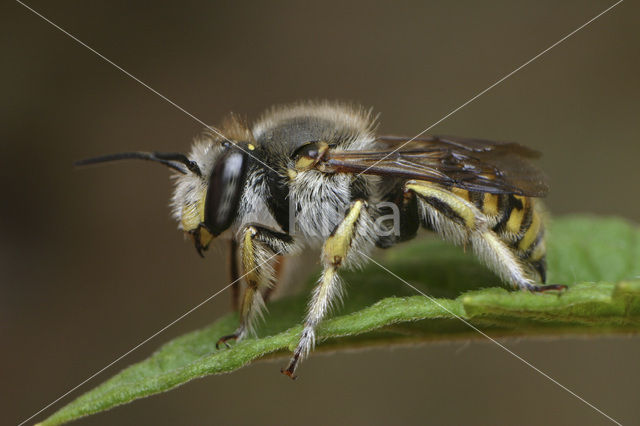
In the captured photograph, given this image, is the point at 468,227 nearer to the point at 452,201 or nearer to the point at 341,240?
the point at 452,201

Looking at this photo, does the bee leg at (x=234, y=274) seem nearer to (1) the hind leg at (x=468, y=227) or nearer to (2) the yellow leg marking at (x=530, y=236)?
(1) the hind leg at (x=468, y=227)

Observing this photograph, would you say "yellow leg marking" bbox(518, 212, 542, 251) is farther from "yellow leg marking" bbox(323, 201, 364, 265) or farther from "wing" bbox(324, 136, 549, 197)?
"yellow leg marking" bbox(323, 201, 364, 265)

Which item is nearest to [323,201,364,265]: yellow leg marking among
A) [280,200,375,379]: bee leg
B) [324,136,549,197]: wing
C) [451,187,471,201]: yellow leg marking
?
[280,200,375,379]: bee leg

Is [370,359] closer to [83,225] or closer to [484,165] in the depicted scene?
[83,225]

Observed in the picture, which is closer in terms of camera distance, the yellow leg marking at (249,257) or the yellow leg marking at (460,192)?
the yellow leg marking at (249,257)

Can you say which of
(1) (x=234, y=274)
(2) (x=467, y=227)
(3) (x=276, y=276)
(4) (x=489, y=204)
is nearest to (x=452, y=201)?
(2) (x=467, y=227)

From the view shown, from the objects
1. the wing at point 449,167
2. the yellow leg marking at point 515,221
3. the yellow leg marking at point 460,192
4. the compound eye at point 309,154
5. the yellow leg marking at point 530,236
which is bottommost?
the yellow leg marking at point 530,236

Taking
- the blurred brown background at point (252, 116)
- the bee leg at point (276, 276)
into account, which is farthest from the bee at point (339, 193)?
the blurred brown background at point (252, 116)
